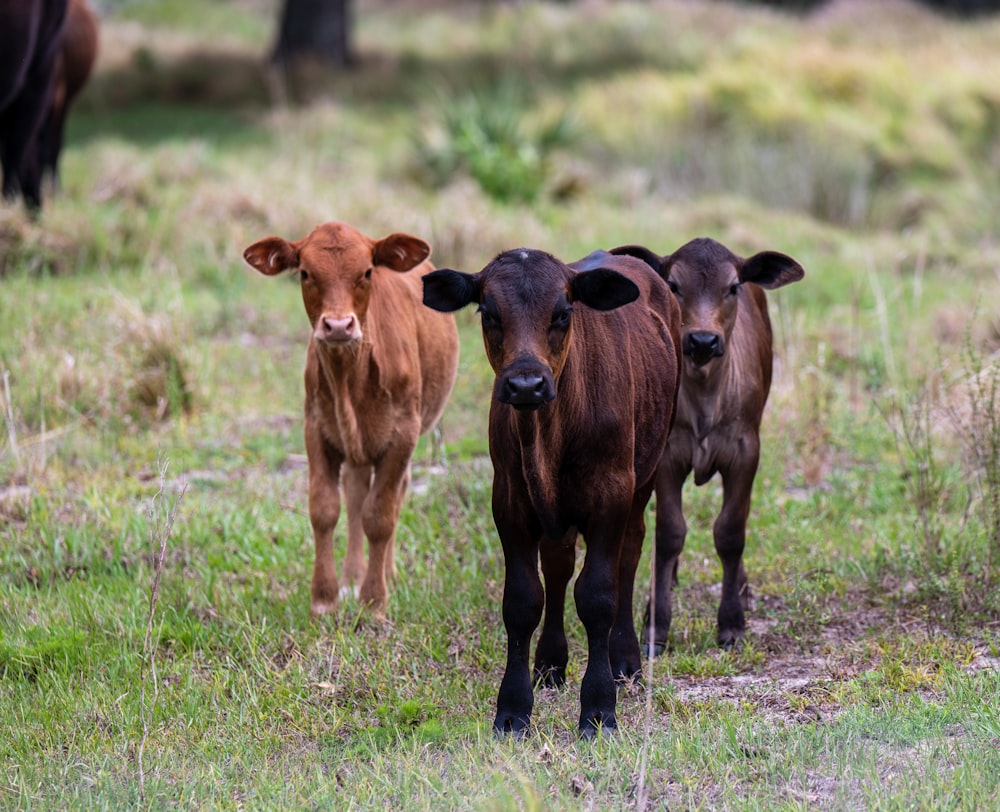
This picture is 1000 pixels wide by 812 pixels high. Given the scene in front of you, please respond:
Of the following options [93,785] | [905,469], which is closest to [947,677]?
[905,469]

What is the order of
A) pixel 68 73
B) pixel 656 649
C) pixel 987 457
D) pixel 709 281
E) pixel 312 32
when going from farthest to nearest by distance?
1. pixel 312 32
2. pixel 68 73
3. pixel 987 457
4. pixel 709 281
5. pixel 656 649

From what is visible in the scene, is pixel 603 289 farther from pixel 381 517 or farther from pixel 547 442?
pixel 381 517

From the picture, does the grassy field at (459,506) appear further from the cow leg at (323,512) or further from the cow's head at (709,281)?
the cow's head at (709,281)

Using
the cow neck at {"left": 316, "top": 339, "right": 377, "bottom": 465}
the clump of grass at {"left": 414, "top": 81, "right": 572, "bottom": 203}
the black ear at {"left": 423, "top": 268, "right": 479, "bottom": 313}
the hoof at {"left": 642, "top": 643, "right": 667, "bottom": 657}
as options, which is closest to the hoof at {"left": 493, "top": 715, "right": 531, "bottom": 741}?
the hoof at {"left": 642, "top": 643, "right": 667, "bottom": 657}

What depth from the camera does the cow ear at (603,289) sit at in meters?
5.30

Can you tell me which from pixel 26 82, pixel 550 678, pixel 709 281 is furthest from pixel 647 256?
pixel 26 82

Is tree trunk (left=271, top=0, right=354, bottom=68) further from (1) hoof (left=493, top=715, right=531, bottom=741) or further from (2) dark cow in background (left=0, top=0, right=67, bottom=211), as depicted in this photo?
(1) hoof (left=493, top=715, right=531, bottom=741)

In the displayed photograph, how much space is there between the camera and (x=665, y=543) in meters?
6.65

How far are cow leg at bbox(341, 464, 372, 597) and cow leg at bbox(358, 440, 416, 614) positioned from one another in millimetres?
304

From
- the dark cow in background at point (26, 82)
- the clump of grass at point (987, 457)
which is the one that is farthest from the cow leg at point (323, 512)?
the dark cow in background at point (26, 82)

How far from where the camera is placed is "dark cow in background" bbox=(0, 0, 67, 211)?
10.8 m

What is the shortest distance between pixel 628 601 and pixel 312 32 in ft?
67.0

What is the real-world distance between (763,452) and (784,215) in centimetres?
A: 868

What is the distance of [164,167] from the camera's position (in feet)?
49.5
